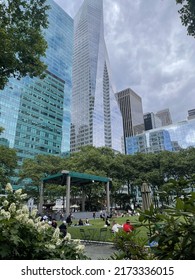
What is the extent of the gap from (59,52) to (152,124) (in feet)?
347

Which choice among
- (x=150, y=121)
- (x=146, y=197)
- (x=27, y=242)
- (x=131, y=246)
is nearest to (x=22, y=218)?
(x=27, y=242)

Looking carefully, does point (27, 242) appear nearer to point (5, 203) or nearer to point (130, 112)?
point (5, 203)

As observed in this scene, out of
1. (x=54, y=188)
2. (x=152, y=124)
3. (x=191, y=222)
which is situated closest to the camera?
(x=191, y=222)

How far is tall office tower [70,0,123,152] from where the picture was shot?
145375mm

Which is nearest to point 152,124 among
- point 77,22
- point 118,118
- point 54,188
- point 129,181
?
point 118,118

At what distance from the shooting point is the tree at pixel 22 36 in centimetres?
984

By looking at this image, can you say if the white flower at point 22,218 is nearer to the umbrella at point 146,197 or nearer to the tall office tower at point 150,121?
the umbrella at point 146,197

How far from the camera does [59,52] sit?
99500 millimetres

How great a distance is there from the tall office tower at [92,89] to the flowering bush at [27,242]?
5408 inches

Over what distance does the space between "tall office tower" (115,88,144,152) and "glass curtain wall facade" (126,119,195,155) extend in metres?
41.2

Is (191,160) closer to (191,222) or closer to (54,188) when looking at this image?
(54,188)

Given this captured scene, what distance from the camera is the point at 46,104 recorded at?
94.9m

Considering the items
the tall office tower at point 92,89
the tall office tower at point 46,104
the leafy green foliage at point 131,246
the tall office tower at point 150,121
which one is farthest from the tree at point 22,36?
the tall office tower at point 150,121

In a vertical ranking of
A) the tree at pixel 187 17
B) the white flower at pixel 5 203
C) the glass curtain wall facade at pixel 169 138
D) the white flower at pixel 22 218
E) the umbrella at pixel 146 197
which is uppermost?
the glass curtain wall facade at pixel 169 138
